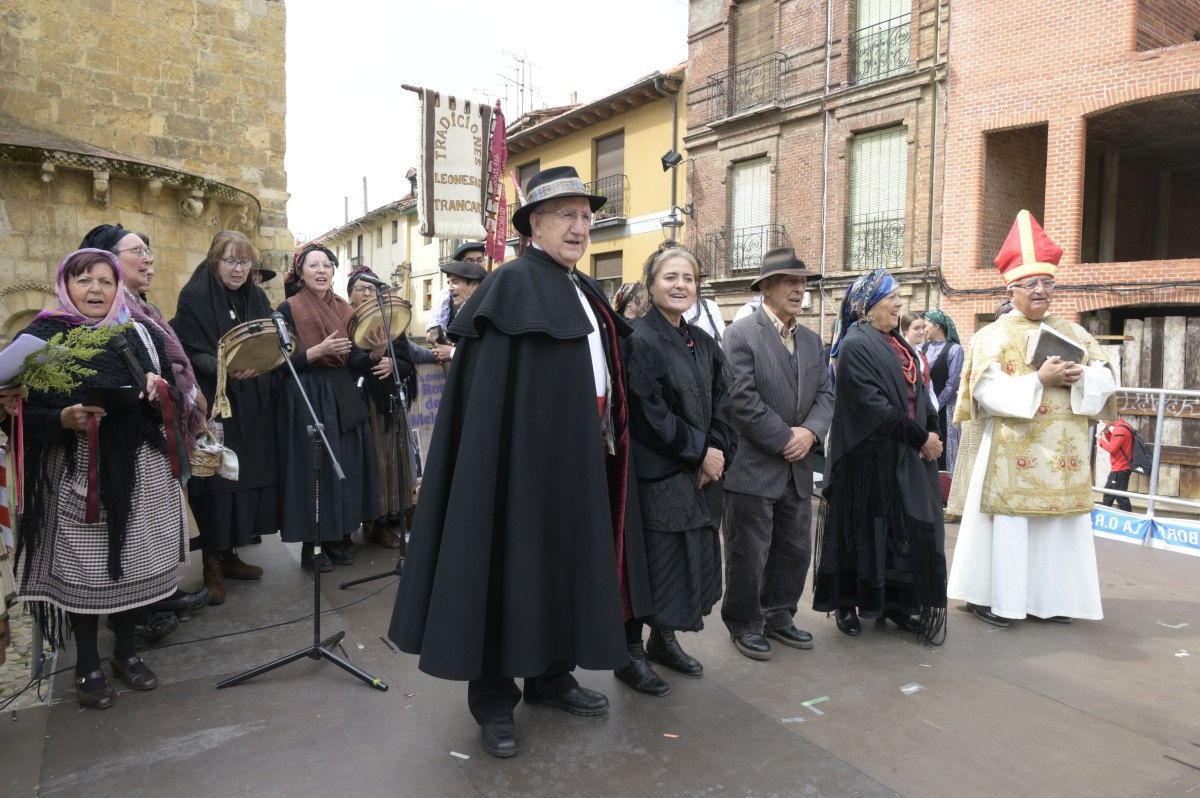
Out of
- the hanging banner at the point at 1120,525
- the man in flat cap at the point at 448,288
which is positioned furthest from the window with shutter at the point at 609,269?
the hanging banner at the point at 1120,525

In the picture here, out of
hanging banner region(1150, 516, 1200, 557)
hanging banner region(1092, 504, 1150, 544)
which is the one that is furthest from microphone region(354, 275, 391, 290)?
hanging banner region(1150, 516, 1200, 557)

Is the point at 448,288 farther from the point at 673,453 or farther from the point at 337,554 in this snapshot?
the point at 673,453

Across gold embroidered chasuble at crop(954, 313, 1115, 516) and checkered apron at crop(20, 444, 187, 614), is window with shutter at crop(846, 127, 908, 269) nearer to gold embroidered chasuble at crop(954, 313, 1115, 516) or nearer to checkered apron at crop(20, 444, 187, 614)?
gold embroidered chasuble at crop(954, 313, 1115, 516)

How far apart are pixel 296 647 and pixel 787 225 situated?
603 inches

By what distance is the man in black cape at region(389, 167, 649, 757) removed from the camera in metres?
2.73

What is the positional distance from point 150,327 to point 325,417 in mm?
1470

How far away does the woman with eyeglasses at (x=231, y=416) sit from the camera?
4.50 meters

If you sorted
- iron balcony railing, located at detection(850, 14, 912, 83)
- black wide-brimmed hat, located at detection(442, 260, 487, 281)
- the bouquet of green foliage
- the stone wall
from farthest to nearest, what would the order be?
1. iron balcony railing, located at detection(850, 14, 912, 83)
2. the stone wall
3. black wide-brimmed hat, located at detection(442, 260, 487, 281)
4. the bouquet of green foliage

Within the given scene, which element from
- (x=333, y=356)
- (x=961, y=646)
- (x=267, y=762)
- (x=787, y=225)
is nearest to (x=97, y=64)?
(x=333, y=356)

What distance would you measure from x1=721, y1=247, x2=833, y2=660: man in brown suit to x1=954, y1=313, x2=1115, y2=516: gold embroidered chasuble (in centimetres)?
120

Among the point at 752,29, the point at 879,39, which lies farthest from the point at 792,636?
the point at 752,29

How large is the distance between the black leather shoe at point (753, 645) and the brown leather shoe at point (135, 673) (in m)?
2.63

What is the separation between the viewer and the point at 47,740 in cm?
290

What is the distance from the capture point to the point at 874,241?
51.1 ft
